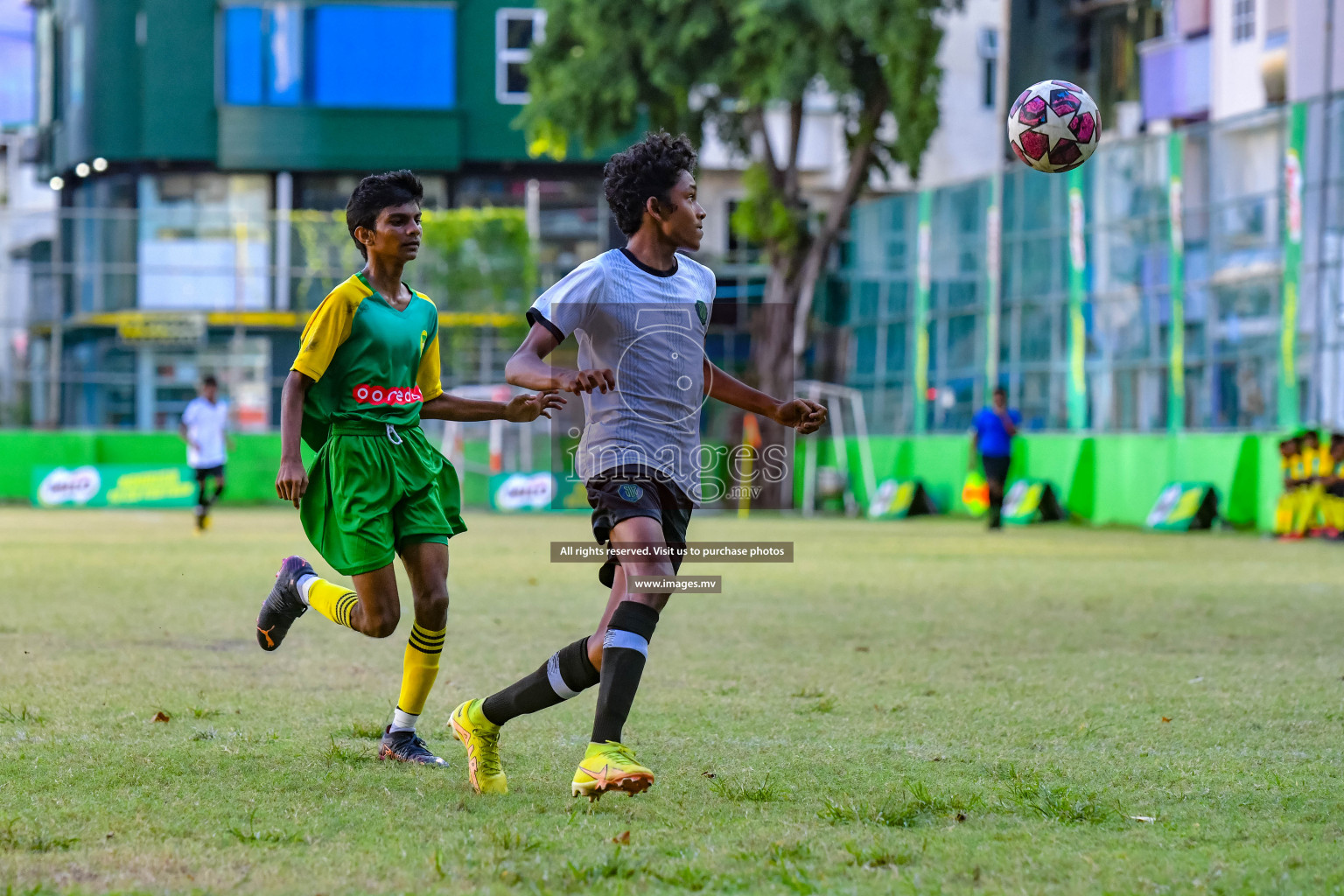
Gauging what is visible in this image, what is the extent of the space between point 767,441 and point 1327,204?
13282 mm

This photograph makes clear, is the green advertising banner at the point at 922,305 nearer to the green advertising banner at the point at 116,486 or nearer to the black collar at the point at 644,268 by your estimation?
the green advertising banner at the point at 116,486

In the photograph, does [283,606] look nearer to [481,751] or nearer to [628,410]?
[481,751]

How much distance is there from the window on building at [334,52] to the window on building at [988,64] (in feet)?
45.0

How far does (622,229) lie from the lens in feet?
17.9

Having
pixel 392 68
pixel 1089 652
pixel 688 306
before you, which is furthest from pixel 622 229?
pixel 392 68

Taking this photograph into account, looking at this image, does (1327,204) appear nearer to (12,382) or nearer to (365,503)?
(365,503)

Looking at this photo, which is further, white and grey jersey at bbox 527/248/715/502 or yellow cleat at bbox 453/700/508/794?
yellow cleat at bbox 453/700/508/794

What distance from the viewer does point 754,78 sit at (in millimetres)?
29797

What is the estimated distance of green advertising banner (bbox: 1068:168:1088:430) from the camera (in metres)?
28.9

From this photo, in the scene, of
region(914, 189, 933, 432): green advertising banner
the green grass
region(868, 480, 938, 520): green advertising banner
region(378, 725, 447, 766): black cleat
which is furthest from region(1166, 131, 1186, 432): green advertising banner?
region(378, 725, 447, 766): black cleat

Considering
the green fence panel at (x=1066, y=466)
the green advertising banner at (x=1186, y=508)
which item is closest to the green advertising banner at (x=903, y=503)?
the green fence panel at (x=1066, y=466)

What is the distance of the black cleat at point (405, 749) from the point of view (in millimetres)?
5777

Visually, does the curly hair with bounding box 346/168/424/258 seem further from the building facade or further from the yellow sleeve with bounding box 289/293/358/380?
the building facade

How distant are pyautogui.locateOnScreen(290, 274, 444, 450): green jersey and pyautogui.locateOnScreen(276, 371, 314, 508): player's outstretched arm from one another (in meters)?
0.05
